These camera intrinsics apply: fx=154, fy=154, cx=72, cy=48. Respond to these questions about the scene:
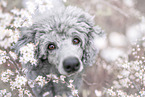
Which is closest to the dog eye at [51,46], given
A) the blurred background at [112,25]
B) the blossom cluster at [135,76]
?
the blossom cluster at [135,76]

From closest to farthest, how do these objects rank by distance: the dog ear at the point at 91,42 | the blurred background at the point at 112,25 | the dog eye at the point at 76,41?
the dog eye at the point at 76,41 → the dog ear at the point at 91,42 → the blurred background at the point at 112,25

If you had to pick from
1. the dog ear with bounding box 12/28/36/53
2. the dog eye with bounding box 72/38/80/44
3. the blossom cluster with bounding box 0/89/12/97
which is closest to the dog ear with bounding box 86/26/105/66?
the dog eye with bounding box 72/38/80/44

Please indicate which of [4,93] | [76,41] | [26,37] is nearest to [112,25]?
[76,41]

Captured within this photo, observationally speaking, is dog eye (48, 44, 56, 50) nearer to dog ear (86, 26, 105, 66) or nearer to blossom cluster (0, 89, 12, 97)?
dog ear (86, 26, 105, 66)

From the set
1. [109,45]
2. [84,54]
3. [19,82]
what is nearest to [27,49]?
[19,82]

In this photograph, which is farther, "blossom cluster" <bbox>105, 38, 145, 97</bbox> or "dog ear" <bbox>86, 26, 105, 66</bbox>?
"dog ear" <bbox>86, 26, 105, 66</bbox>

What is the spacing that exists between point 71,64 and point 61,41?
1.64 feet

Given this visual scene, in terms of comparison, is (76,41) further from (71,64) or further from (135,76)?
(135,76)

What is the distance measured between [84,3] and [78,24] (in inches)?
134

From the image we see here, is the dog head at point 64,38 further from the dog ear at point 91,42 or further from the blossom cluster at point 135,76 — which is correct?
the blossom cluster at point 135,76

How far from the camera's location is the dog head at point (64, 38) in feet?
8.39

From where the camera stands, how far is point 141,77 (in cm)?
268

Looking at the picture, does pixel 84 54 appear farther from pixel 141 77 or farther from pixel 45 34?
pixel 141 77

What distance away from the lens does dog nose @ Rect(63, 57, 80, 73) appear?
241 centimetres
